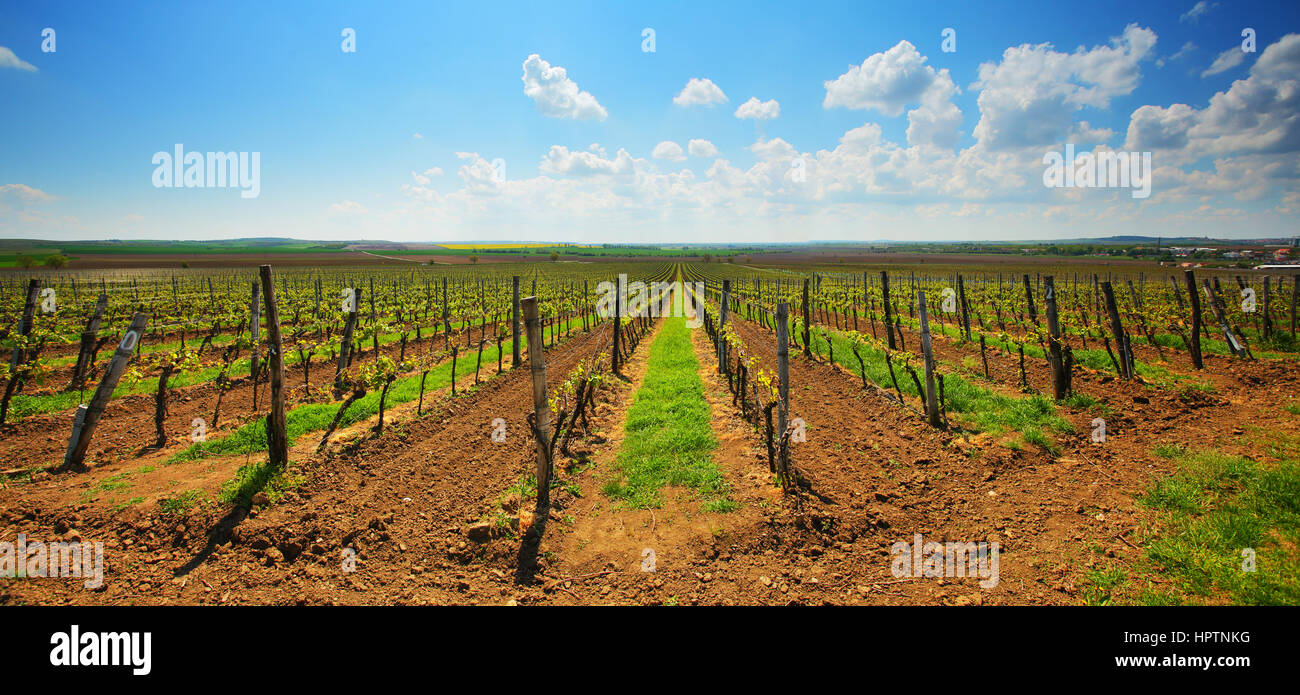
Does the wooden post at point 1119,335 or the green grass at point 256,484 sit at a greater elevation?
the wooden post at point 1119,335

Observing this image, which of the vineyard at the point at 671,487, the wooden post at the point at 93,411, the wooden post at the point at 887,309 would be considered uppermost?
the wooden post at the point at 887,309

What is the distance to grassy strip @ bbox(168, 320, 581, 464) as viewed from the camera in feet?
25.6

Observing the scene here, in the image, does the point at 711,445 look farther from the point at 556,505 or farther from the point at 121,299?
the point at 121,299

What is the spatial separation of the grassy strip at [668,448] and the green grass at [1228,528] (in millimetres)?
4255

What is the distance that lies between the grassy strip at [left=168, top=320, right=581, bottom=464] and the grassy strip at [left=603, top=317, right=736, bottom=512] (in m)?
5.19

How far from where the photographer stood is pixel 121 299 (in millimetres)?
31438

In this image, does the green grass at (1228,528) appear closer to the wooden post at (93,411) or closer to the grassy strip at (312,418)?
the grassy strip at (312,418)

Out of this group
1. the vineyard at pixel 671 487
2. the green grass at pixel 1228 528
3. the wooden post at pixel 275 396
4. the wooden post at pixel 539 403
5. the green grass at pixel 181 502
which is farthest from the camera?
the wooden post at pixel 275 396

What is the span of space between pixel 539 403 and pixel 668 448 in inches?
114

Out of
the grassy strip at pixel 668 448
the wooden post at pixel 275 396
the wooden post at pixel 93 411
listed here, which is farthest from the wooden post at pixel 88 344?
the grassy strip at pixel 668 448

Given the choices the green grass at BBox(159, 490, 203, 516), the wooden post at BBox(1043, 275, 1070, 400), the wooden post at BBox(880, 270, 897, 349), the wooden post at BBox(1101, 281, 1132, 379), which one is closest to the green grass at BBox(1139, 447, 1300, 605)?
the wooden post at BBox(1043, 275, 1070, 400)

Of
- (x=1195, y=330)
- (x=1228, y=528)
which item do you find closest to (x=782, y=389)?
(x=1228, y=528)

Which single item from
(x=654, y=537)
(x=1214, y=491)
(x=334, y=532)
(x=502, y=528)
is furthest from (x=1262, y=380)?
(x=334, y=532)

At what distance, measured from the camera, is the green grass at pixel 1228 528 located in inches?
160
